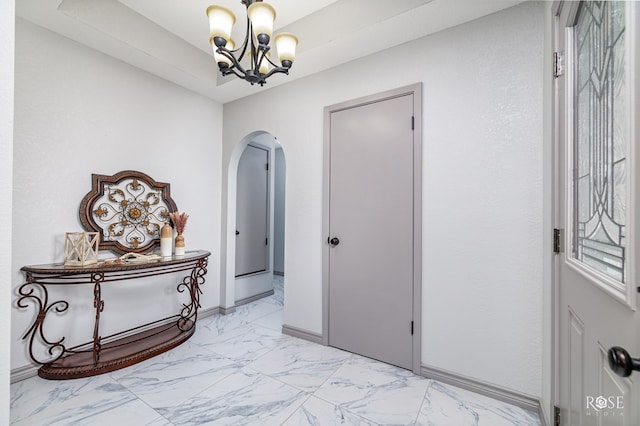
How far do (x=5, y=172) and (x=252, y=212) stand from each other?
308 cm

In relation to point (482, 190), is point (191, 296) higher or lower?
lower

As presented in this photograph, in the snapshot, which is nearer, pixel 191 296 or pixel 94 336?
pixel 94 336

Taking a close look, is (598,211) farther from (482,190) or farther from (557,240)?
(482,190)

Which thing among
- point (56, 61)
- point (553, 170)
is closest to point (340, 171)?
point (553, 170)

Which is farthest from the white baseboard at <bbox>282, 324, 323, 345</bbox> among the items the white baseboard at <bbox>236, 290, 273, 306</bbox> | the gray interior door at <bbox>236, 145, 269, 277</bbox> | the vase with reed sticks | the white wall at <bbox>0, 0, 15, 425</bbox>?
the white wall at <bbox>0, 0, 15, 425</bbox>

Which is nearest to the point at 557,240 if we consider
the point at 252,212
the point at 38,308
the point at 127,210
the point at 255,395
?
the point at 255,395

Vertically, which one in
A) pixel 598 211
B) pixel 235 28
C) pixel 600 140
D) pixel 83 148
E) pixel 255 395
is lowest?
pixel 255 395

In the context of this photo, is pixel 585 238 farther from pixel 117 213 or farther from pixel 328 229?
pixel 117 213

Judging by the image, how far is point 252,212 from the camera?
388cm

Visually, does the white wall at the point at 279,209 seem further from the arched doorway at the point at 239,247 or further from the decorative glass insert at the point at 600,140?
the decorative glass insert at the point at 600,140

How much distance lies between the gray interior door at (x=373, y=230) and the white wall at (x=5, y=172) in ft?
6.48

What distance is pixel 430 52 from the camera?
80.7 inches

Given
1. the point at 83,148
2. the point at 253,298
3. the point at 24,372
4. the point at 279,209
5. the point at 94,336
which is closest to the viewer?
the point at 24,372

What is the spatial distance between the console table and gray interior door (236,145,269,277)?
1.16 metres
